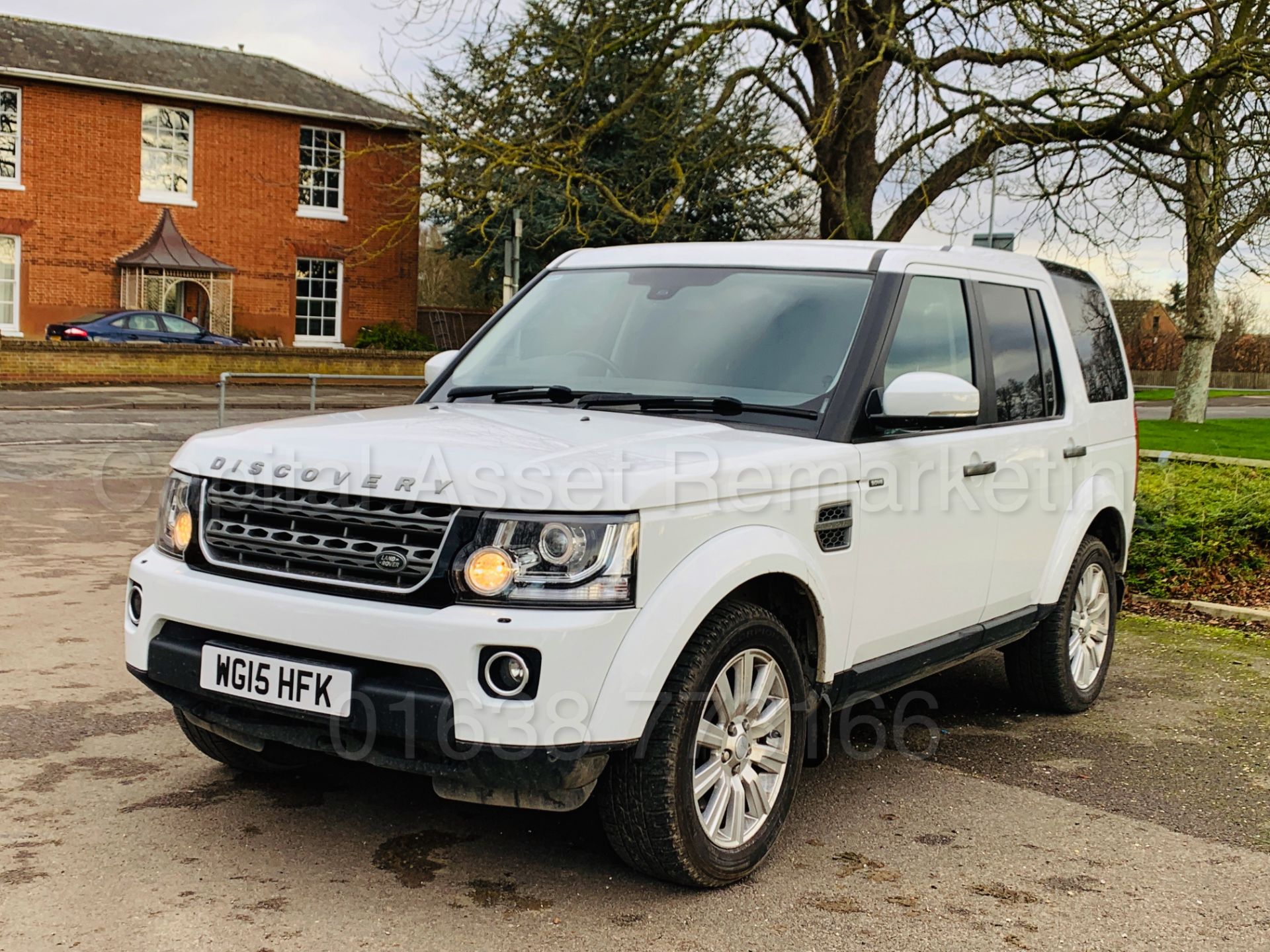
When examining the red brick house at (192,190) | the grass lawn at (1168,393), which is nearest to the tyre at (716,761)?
the red brick house at (192,190)

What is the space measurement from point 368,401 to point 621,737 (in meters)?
20.9

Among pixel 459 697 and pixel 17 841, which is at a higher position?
pixel 459 697

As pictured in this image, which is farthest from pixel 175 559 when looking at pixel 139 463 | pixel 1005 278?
pixel 139 463

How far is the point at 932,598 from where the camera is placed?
16.2 ft

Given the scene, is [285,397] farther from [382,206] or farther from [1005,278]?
[1005,278]

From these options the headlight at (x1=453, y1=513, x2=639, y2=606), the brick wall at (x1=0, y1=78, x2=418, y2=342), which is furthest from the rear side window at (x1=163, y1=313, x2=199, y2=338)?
the headlight at (x1=453, y1=513, x2=639, y2=606)

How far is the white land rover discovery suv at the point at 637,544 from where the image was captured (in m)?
3.53

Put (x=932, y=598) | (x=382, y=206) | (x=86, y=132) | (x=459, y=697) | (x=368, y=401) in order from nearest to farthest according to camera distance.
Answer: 1. (x=459, y=697)
2. (x=932, y=598)
3. (x=368, y=401)
4. (x=86, y=132)
5. (x=382, y=206)

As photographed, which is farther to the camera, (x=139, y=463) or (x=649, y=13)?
(x=649, y=13)

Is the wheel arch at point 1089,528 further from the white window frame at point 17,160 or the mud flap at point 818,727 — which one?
the white window frame at point 17,160

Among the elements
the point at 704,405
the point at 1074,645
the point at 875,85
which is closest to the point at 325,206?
the point at 875,85

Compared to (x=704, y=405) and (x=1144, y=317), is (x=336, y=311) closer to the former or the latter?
(x=704, y=405)

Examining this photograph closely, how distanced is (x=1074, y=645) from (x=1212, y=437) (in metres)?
16.3

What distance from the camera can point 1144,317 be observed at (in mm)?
67188
